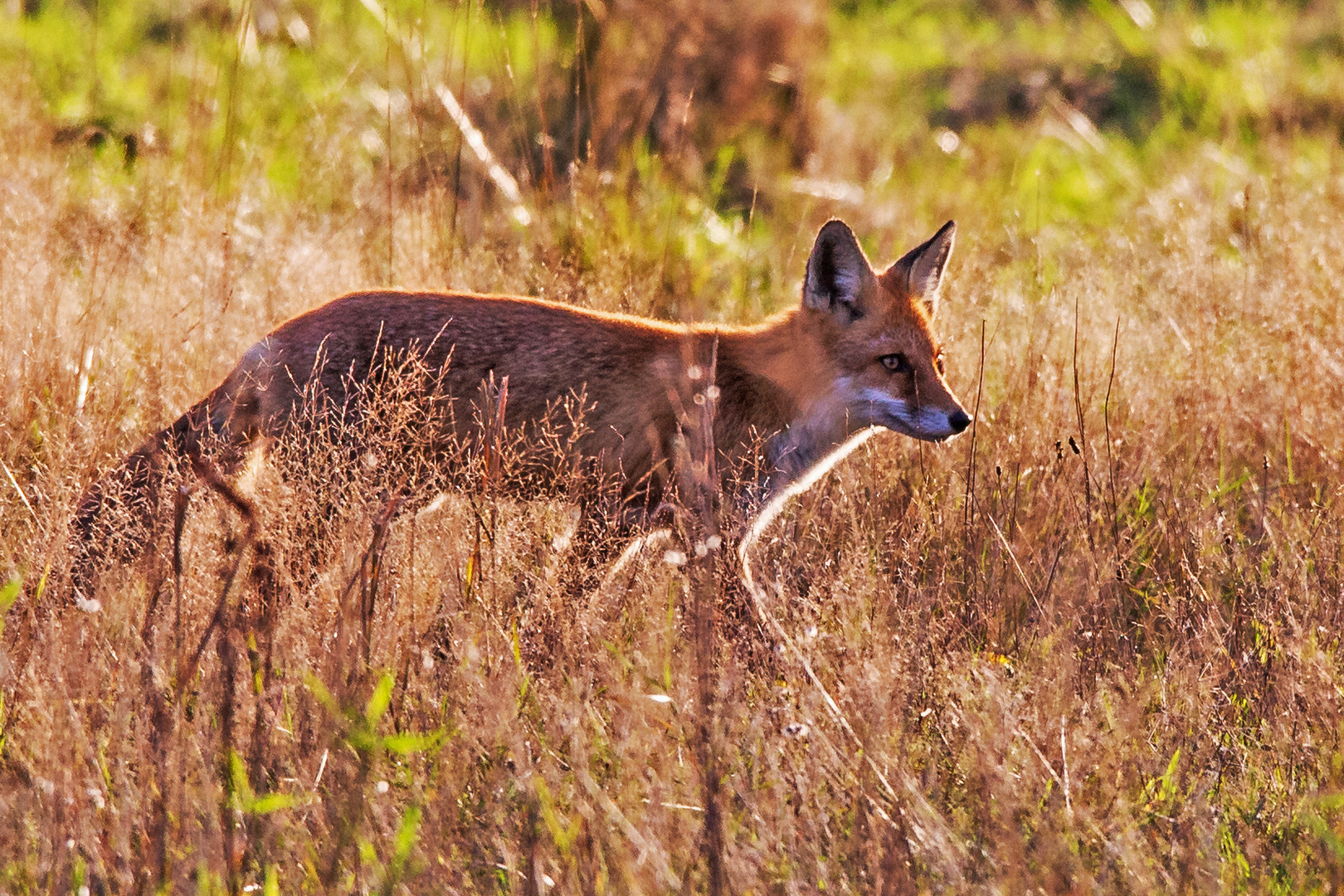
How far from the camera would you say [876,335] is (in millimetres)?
4855

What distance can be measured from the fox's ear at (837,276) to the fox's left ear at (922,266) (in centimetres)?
16

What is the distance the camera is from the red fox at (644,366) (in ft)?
14.3

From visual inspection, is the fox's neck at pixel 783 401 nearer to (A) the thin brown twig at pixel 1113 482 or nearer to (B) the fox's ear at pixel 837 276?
(B) the fox's ear at pixel 837 276

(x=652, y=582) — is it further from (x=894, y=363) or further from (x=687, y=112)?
(x=687, y=112)

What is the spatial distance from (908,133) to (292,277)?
5.90 metres

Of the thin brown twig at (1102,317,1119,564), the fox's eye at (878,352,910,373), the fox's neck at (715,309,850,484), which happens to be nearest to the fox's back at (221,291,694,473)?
the fox's neck at (715,309,850,484)

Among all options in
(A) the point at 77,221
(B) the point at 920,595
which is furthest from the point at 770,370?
(A) the point at 77,221

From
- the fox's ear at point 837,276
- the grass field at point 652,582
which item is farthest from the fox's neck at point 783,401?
the grass field at point 652,582

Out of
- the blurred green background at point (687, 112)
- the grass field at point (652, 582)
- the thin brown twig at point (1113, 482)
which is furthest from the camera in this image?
the blurred green background at point (687, 112)

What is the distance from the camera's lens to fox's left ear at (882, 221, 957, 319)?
16.3 ft

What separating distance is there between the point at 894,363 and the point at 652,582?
1297mm

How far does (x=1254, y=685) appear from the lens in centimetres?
379

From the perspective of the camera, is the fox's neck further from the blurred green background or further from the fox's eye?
the blurred green background

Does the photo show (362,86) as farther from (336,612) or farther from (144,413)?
(336,612)
